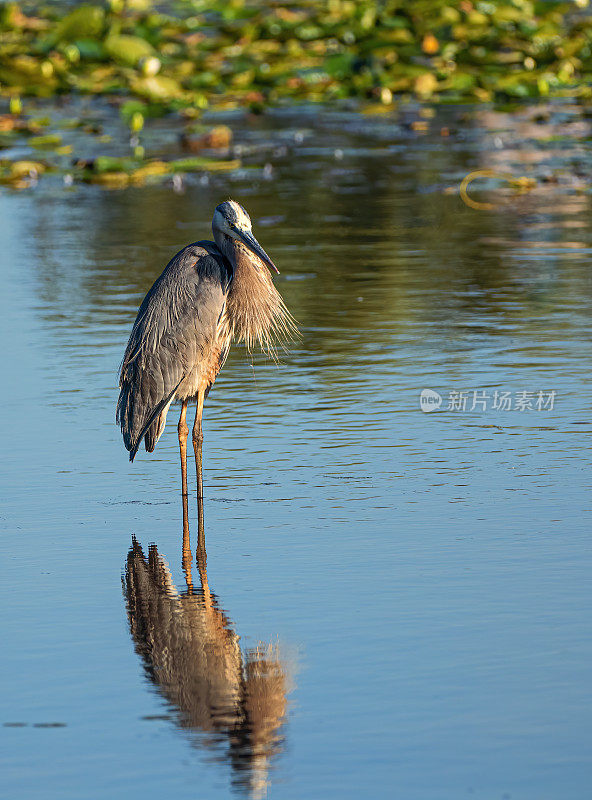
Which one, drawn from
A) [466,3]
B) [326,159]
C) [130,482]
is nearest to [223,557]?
[130,482]

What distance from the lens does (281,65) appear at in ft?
74.3

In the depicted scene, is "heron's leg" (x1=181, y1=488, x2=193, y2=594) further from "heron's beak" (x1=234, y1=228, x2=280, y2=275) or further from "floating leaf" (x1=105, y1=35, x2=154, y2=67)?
"floating leaf" (x1=105, y1=35, x2=154, y2=67)

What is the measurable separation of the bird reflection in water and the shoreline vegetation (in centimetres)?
1230

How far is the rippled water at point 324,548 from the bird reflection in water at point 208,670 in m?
0.01

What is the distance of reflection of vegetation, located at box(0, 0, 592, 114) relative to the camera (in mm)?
21031

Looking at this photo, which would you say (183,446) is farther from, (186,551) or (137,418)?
(186,551)

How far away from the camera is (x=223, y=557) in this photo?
5961mm

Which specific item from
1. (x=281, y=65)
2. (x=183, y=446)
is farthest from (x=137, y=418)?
(x=281, y=65)

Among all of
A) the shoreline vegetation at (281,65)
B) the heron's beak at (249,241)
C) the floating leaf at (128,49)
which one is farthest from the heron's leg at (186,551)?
the floating leaf at (128,49)

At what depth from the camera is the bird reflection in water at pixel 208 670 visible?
4371mm

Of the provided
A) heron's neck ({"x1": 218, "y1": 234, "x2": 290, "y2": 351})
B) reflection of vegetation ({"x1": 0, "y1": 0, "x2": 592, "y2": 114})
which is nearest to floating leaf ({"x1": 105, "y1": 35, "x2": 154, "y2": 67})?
reflection of vegetation ({"x1": 0, "y1": 0, "x2": 592, "y2": 114})

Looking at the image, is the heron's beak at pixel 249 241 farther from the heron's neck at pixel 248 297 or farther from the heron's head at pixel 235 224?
the heron's neck at pixel 248 297

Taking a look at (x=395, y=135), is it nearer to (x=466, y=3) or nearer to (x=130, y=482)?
(x=466, y=3)

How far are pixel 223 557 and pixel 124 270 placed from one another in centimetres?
647
